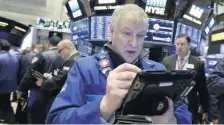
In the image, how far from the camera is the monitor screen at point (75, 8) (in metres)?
8.59

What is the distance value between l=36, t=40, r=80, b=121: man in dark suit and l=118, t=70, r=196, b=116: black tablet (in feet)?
9.74

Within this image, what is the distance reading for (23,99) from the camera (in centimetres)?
550

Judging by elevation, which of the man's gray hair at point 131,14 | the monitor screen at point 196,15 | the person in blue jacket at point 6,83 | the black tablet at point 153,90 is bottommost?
the person in blue jacket at point 6,83

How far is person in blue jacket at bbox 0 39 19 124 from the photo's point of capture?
5418mm

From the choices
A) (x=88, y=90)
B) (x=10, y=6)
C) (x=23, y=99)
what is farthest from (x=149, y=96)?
(x=10, y=6)

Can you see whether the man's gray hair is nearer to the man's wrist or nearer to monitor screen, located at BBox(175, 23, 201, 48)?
the man's wrist

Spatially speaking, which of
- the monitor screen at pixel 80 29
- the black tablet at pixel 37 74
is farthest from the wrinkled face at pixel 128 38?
the monitor screen at pixel 80 29

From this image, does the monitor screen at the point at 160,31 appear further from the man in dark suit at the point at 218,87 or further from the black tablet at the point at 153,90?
the black tablet at the point at 153,90

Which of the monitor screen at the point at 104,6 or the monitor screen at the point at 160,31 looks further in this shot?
the monitor screen at the point at 104,6

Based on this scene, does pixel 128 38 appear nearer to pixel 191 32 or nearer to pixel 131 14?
pixel 131 14

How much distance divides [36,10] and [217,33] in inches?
319

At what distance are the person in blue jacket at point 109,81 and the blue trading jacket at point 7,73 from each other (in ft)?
14.6

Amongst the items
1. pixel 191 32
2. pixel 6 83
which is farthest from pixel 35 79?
pixel 191 32

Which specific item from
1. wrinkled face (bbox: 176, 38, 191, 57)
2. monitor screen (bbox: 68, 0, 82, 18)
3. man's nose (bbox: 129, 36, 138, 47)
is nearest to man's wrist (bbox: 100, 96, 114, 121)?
man's nose (bbox: 129, 36, 138, 47)
